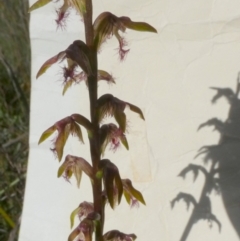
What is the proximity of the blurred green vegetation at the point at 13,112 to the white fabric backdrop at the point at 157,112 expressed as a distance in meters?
Answer: 0.11

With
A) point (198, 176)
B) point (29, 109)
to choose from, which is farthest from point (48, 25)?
point (198, 176)

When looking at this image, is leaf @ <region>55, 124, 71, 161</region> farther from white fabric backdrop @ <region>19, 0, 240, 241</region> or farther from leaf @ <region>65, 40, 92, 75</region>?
white fabric backdrop @ <region>19, 0, 240, 241</region>

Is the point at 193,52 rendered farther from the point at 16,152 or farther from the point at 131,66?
the point at 16,152

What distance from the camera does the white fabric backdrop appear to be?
90 cm

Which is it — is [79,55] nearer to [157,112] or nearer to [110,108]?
[110,108]

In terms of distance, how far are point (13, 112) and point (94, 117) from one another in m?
0.71

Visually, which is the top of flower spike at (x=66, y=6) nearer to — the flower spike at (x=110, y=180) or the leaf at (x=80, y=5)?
the leaf at (x=80, y=5)

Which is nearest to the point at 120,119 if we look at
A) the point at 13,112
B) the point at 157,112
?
the point at 157,112

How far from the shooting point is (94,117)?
1.85 feet

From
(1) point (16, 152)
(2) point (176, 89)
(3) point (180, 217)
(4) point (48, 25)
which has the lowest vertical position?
(3) point (180, 217)

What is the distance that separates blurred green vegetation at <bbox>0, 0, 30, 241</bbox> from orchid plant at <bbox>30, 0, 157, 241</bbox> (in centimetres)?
46

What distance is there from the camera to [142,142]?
932 millimetres

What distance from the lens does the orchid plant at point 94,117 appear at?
536 mm

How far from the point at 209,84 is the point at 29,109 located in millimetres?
344
